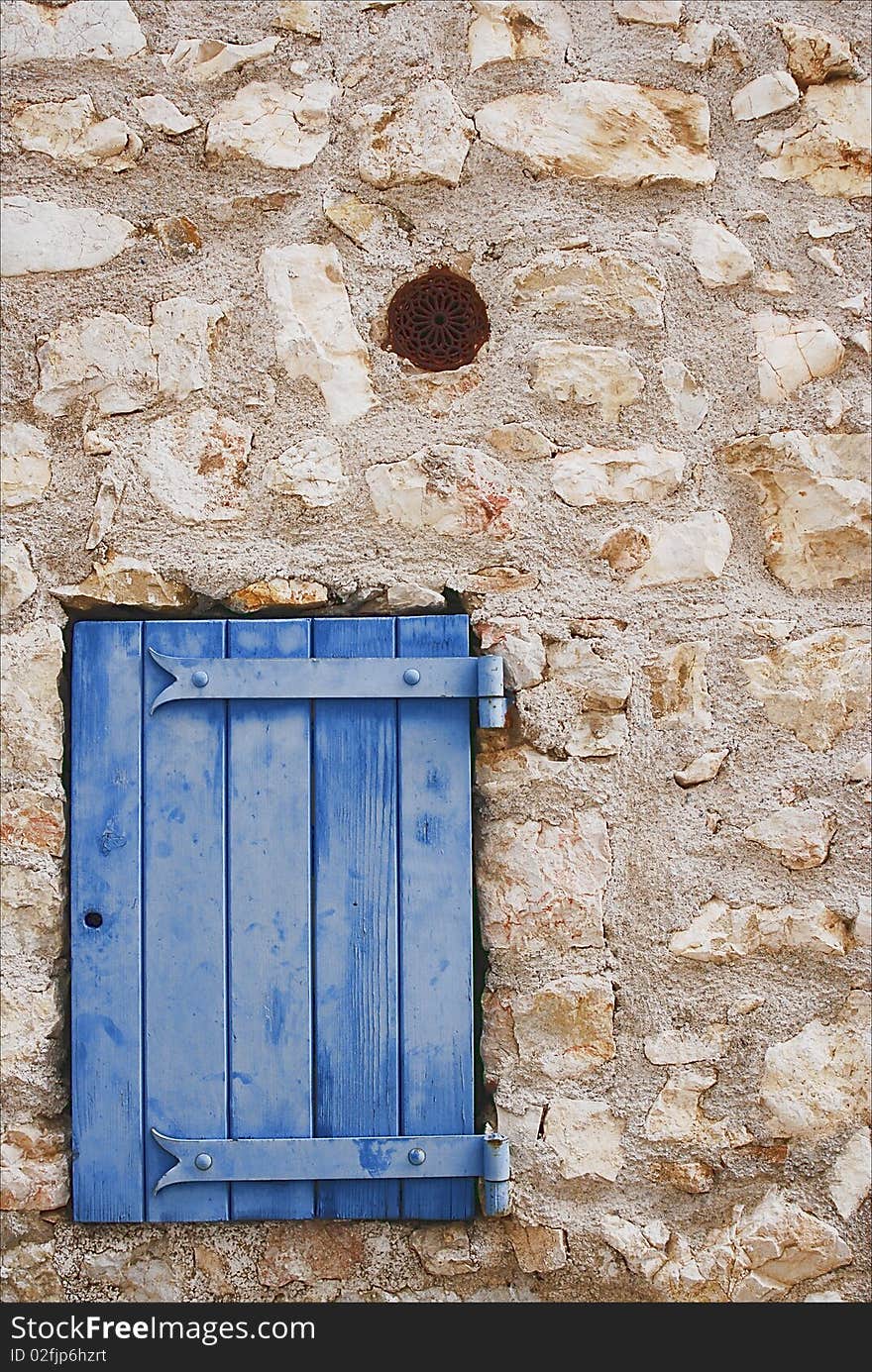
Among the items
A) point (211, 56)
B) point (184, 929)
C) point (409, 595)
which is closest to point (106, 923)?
point (184, 929)

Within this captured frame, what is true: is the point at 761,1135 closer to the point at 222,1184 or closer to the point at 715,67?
the point at 222,1184

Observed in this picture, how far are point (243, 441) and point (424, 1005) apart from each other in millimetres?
1079

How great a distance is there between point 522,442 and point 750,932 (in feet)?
3.23

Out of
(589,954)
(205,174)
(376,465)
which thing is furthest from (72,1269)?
(205,174)

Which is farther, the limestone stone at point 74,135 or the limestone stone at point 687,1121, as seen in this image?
the limestone stone at point 74,135

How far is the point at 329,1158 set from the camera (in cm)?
210

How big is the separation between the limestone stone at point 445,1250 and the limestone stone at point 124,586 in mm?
1231

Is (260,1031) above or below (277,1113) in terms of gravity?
above

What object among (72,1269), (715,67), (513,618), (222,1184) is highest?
(715,67)

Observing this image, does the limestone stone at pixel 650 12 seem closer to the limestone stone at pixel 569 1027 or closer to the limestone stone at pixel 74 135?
the limestone stone at pixel 74 135

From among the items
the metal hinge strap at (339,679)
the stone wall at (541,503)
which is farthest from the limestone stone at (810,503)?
the metal hinge strap at (339,679)

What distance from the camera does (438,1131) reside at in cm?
212

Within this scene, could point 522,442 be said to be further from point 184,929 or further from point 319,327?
point 184,929

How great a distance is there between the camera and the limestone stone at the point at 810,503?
7.14ft
